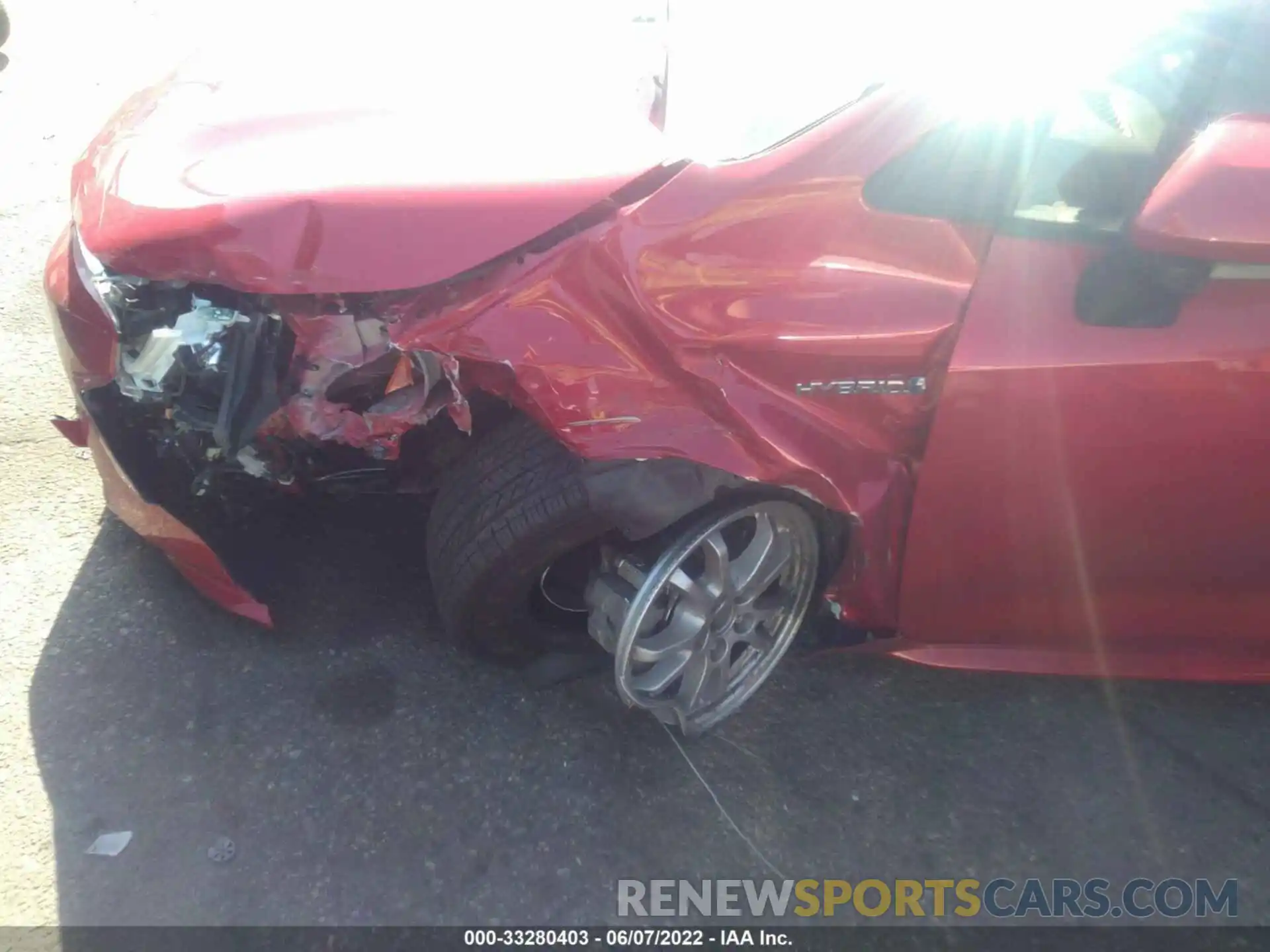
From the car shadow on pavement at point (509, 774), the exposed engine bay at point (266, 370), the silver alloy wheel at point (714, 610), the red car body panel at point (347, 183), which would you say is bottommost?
the car shadow on pavement at point (509, 774)

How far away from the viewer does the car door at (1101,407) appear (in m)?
1.72

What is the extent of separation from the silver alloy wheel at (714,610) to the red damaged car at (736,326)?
0.01 metres

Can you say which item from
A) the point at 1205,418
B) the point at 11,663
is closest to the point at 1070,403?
the point at 1205,418

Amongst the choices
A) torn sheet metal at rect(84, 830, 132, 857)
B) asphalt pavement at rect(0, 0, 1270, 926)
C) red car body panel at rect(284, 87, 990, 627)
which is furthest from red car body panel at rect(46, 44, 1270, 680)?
torn sheet metal at rect(84, 830, 132, 857)

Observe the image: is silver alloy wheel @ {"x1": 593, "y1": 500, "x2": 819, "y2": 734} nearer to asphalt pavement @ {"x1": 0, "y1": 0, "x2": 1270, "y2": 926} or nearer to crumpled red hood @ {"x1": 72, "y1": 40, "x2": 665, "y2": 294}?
asphalt pavement @ {"x1": 0, "y1": 0, "x2": 1270, "y2": 926}

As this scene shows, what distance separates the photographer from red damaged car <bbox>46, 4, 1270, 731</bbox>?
5.41 feet

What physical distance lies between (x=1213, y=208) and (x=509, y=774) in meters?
1.80

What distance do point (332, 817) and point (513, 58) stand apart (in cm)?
179

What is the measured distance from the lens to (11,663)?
89.9 inches

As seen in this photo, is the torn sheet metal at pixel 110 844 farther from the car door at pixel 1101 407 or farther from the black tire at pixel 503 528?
the car door at pixel 1101 407

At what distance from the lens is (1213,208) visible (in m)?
1.48

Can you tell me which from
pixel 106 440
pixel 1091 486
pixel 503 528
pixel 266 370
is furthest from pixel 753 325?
pixel 106 440

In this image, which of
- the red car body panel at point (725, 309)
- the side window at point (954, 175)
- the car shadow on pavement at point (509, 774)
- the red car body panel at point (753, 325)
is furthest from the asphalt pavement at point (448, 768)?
the side window at point (954, 175)

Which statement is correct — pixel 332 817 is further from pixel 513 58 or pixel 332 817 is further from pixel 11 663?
pixel 513 58
